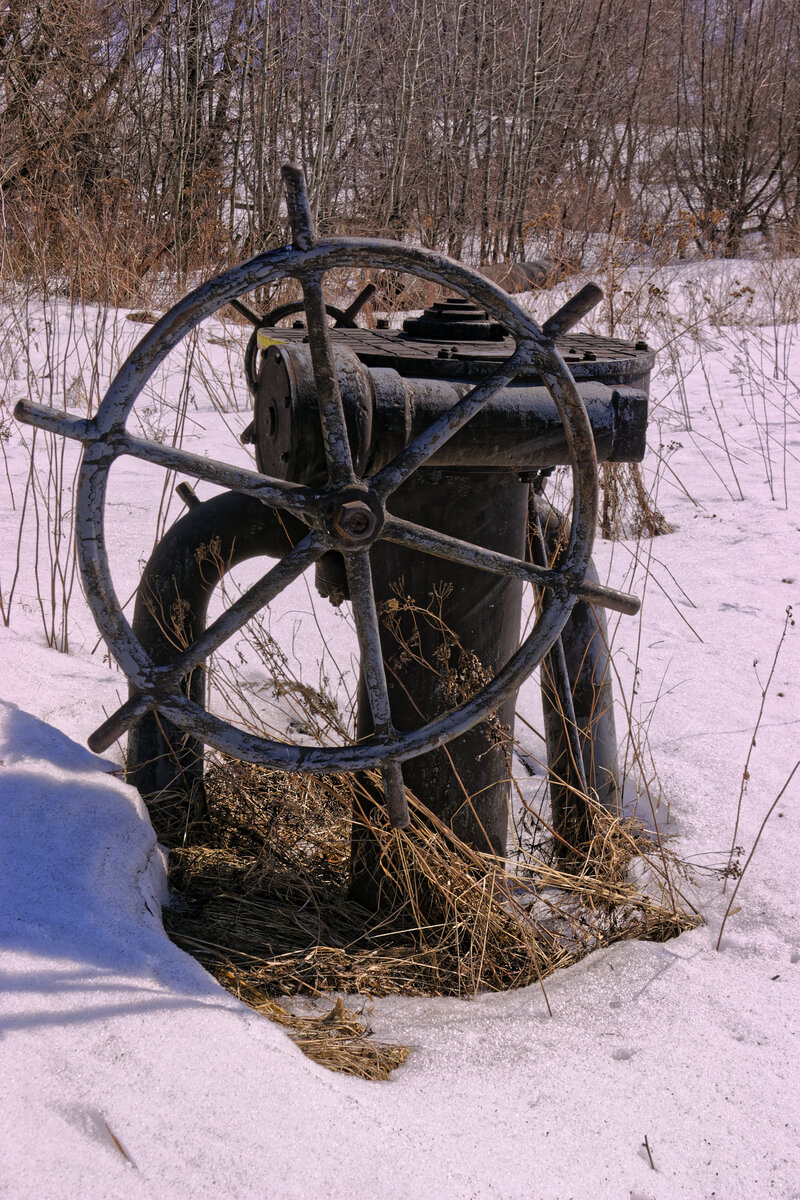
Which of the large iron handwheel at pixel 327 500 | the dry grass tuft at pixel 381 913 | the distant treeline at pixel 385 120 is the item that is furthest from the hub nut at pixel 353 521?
the distant treeline at pixel 385 120

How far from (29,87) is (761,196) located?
617 centimetres

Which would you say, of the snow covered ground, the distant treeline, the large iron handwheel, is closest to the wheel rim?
the large iron handwheel

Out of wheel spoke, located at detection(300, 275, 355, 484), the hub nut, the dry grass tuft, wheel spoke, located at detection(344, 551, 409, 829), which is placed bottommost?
the dry grass tuft

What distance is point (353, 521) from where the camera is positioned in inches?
48.9

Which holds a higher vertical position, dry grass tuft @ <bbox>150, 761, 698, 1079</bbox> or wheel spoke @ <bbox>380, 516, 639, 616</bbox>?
wheel spoke @ <bbox>380, 516, 639, 616</bbox>

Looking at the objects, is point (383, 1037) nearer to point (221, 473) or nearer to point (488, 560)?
point (488, 560)

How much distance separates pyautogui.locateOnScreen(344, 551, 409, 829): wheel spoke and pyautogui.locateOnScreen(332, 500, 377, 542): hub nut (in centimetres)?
7

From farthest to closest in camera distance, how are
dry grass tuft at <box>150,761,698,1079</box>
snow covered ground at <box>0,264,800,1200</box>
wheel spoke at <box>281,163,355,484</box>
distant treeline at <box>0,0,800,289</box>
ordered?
distant treeline at <box>0,0,800,289</box> < dry grass tuft at <box>150,761,698,1079</box> < wheel spoke at <box>281,163,355,484</box> < snow covered ground at <box>0,264,800,1200</box>

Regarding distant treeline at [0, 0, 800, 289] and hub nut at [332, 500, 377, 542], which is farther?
distant treeline at [0, 0, 800, 289]

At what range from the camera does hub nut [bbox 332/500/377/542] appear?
4.06 feet

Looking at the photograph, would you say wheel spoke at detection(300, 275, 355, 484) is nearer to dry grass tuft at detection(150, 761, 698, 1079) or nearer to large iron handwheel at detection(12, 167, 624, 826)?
large iron handwheel at detection(12, 167, 624, 826)

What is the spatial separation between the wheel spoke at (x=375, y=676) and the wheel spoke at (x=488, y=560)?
0.22ft

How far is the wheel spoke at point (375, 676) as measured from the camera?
4.33ft

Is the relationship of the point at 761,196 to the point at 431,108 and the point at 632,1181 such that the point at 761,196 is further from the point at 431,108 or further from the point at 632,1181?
the point at 632,1181
